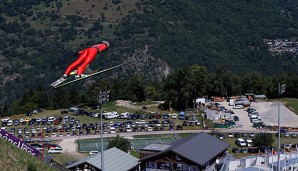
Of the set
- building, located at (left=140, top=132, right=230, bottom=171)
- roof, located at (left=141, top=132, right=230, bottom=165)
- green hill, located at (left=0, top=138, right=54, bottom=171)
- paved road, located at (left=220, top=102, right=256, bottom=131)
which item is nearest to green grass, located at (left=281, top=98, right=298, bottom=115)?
paved road, located at (left=220, top=102, right=256, bottom=131)

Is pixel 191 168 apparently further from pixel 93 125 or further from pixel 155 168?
pixel 93 125

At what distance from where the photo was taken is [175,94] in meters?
125

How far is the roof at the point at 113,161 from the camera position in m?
68.5

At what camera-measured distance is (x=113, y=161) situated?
7069 centimetres

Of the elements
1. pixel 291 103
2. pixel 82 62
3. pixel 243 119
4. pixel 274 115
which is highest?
pixel 82 62

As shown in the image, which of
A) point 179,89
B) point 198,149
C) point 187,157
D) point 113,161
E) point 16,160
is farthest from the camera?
point 179,89

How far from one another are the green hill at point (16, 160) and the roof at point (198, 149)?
23806mm

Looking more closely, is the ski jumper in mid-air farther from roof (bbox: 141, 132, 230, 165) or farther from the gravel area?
the gravel area

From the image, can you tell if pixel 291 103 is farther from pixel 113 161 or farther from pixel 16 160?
pixel 16 160

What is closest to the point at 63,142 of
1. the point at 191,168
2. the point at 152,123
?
the point at 152,123

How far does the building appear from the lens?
7056 centimetres

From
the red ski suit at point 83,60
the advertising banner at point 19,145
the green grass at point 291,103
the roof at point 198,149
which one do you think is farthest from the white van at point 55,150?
the green grass at point 291,103

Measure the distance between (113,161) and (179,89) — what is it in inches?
2272

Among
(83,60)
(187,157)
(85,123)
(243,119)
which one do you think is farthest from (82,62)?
(243,119)
